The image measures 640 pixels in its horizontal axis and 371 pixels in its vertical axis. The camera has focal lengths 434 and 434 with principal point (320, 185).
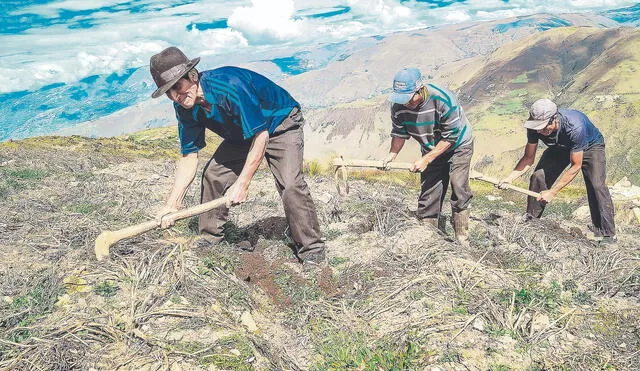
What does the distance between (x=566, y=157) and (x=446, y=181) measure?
1654mm

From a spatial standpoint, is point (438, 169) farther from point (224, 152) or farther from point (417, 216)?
point (224, 152)

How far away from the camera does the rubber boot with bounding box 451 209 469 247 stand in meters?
5.57

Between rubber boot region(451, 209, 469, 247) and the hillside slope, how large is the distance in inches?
7.7

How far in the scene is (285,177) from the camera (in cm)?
425

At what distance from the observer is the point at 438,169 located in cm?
562

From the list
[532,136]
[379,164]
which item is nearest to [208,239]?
[379,164]

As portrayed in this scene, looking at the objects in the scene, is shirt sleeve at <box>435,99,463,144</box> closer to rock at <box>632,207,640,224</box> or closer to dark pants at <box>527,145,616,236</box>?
dark pants at <box>527,145,616,236</box>

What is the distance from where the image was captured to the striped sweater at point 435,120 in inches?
192

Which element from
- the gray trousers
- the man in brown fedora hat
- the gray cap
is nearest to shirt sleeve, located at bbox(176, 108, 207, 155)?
the man in brown fedora hat

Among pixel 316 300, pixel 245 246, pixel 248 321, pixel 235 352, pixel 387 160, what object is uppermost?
pixel 387 160

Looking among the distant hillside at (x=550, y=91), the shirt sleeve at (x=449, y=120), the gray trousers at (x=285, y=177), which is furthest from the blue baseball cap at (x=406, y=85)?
the distant hillside at (x=550, y=91)

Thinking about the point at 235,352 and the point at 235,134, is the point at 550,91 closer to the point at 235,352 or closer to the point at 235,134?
the point at 235,134

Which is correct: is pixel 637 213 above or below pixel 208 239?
below

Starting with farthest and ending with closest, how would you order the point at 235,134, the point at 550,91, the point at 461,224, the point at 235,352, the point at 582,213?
the point at 550,91
the point at 582,213
the point at 461,224
the point at 235,134
the point at 235,352
